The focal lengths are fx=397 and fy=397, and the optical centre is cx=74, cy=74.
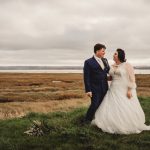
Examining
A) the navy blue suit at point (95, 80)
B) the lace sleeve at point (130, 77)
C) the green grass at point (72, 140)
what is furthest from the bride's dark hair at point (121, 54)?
the green grass at point (72, 140)

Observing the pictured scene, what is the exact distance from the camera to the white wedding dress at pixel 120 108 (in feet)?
38.4

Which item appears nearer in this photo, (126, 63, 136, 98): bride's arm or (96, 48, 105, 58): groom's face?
(126, 63, 136, 98): bride's arm

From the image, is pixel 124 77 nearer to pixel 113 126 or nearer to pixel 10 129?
pixel 113 126

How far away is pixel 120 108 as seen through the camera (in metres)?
11.9

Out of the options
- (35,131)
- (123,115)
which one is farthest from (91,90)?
(35,131)

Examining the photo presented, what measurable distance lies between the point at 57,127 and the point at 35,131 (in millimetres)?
789

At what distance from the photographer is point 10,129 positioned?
13.1 metres

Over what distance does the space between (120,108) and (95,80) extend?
1.19 metres

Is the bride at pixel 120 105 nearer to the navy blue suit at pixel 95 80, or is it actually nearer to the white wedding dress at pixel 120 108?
the white wedding dress at pixel 120 108

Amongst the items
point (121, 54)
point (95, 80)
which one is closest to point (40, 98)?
point (95, 80)

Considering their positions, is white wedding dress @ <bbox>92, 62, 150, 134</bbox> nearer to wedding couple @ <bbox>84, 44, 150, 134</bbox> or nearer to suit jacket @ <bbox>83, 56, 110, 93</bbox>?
wedding couple @ <bbox>84, 44, 150, 134</bbox>

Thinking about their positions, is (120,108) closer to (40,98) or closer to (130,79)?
(130,79)

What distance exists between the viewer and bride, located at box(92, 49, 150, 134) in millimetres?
11742

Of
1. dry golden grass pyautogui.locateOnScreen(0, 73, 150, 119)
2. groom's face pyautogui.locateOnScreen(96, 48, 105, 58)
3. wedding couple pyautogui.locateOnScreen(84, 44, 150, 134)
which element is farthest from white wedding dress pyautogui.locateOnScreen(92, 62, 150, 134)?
dry golden grass pyautogui.locateOnScreen(0, 73, 150, 119)
